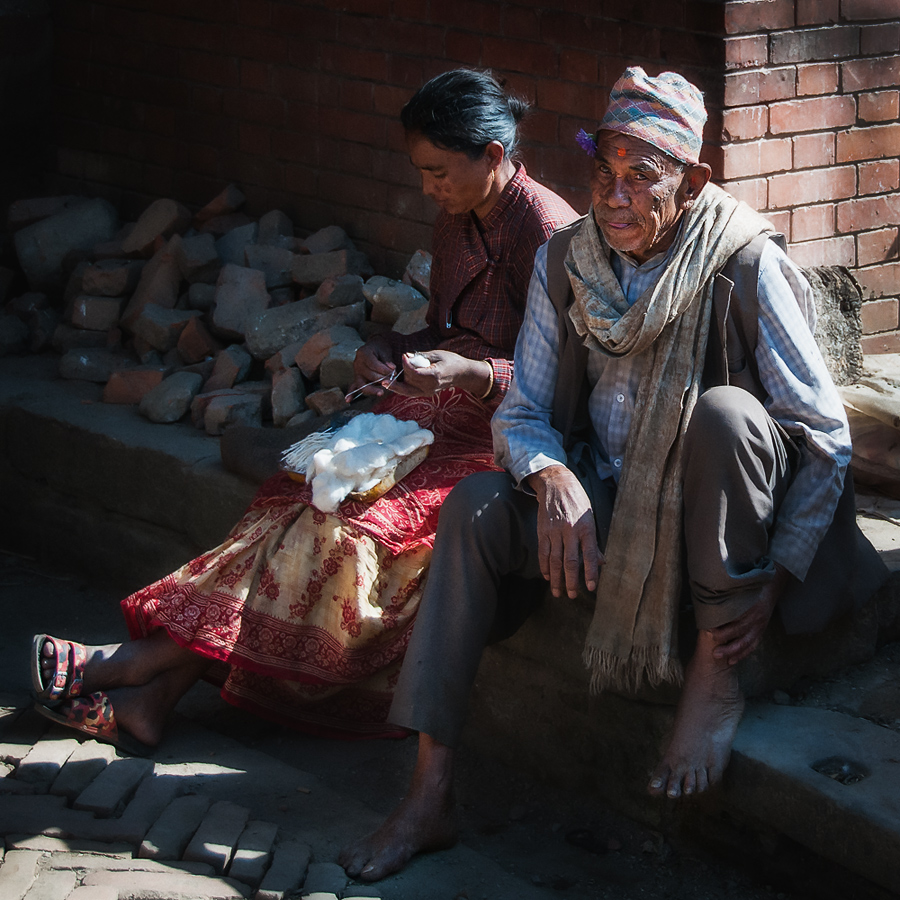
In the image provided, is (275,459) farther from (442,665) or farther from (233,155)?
(233,155)

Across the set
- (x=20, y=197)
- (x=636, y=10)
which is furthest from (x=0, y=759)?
(x=20, y=197)

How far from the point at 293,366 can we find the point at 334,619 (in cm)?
165

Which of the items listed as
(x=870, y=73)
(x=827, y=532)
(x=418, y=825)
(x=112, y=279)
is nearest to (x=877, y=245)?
(x=870, y=73)

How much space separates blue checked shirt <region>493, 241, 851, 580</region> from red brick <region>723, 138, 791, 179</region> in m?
1.14

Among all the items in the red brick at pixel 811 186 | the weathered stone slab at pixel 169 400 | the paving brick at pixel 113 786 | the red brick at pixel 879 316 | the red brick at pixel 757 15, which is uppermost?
the red brick at pixel 757 15

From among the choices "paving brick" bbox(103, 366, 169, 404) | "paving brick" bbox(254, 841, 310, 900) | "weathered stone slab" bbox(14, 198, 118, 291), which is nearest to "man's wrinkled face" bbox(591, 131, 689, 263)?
"paving brick" bbox(254, 841, 310, 900)

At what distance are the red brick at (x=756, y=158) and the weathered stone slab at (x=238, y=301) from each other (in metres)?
→ 2.00

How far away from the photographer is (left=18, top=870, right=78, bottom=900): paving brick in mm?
2664

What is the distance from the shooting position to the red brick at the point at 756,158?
12.4 ft

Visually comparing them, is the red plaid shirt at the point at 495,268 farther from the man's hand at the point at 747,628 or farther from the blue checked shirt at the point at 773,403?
the man's hand at the point at 747,628

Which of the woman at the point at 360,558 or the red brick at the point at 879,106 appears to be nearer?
the woman at the point at 360,558

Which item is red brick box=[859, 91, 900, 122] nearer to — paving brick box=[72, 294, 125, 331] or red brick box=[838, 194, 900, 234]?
red brick box=[838, 194, 900, 234]

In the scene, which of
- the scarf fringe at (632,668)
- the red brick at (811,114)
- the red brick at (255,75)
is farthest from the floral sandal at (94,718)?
the red brick at (255,75)

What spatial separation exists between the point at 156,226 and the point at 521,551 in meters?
3.38
